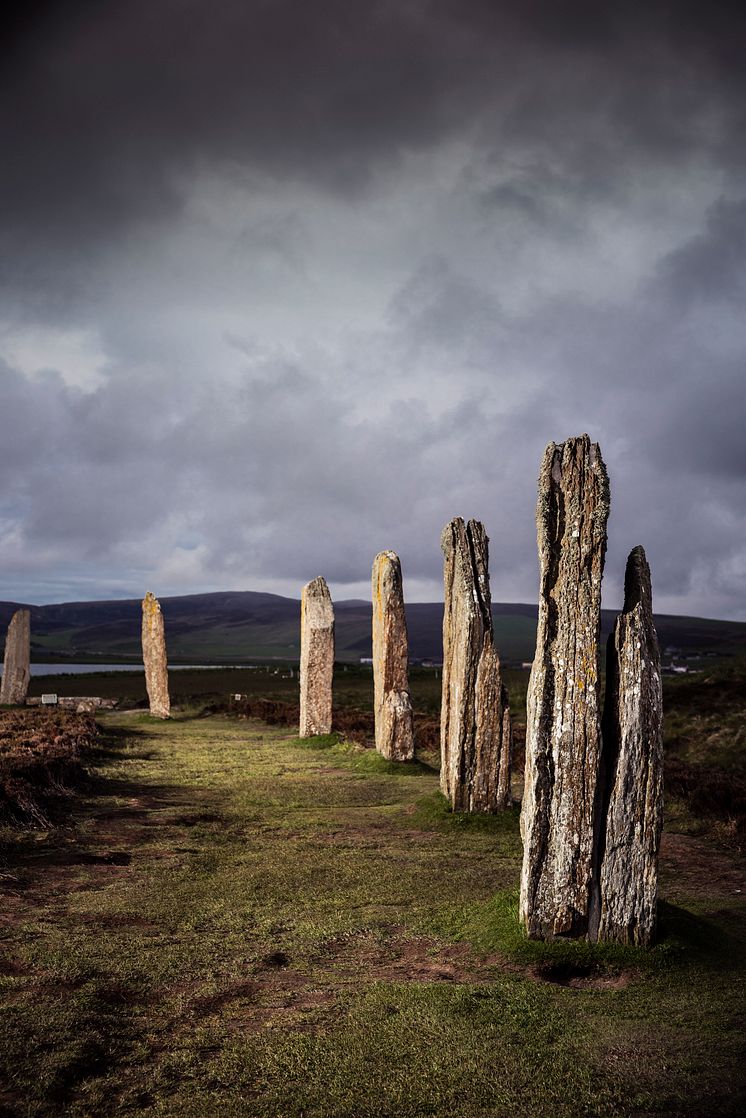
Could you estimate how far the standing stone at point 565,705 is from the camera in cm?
659

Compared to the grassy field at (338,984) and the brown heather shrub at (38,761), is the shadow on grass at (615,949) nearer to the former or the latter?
the grassy field at (338,984)

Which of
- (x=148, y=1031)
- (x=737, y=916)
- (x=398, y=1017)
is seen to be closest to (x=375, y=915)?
(x=398, y=1017)

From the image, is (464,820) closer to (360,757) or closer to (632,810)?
(632,810)

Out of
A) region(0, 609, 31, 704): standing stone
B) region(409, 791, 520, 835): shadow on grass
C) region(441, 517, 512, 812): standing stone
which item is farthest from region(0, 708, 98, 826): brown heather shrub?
region(0, 609, 31, 704): standing stone

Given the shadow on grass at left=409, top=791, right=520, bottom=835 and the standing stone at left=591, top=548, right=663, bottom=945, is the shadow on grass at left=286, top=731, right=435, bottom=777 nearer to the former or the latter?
the shadow on grass at left=409, top=791, right=520, bottom=835

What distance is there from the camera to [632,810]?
6559 millimetres

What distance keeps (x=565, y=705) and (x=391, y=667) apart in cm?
1018

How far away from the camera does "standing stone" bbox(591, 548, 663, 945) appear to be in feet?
21.3

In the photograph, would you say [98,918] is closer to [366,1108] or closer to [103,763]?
[366,1108]

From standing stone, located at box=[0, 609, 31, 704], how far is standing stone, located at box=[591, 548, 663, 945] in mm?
24851

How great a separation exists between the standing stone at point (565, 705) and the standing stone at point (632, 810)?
0.45 feet

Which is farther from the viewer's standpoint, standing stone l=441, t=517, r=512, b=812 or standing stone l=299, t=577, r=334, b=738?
standing stone l=299, t=577, r=334, b=738

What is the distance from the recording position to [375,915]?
7.56m

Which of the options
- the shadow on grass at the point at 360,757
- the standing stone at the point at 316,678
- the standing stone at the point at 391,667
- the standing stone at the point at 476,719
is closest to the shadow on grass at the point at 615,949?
the standing stone at the point at 476,719
